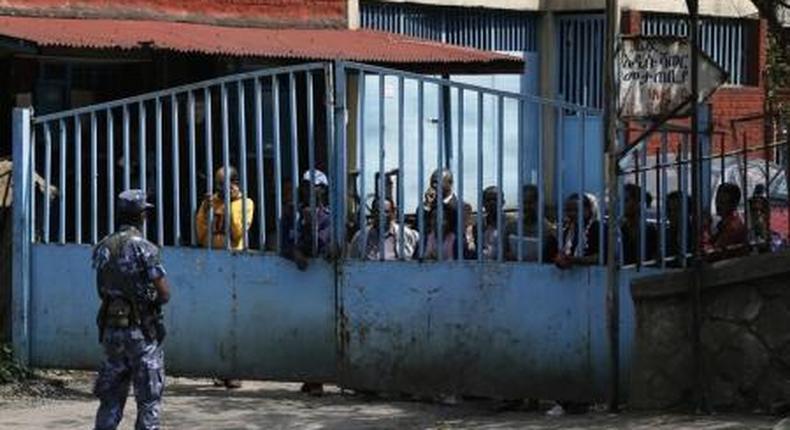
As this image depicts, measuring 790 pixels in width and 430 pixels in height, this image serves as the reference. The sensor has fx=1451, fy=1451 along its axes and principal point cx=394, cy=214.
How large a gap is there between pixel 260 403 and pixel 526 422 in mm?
1868

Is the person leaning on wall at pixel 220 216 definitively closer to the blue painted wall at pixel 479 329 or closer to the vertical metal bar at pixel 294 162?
→ the vertical metal bar at pixel 294 162

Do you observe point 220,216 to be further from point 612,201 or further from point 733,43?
point 733,43

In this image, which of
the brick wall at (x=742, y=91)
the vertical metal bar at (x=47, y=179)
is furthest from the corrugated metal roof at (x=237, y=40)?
the brick wall at (x=742, y=91)

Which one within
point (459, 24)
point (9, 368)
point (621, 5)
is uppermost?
point (621, 5)

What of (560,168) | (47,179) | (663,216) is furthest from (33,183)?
(663,216)

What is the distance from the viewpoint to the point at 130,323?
25.3 feet

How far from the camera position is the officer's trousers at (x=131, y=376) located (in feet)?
25.3

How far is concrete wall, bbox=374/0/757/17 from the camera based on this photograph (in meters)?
19.1

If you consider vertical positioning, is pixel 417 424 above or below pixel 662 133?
below

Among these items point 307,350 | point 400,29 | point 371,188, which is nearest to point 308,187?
point 307,350

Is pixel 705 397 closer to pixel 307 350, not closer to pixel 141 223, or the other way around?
pixel 307 350

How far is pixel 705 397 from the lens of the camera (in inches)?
332

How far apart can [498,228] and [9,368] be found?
3660mm

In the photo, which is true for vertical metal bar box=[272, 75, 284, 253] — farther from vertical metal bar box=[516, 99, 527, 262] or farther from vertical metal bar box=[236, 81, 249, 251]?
vertical metal bar box=[516, 99, 527, 262]
